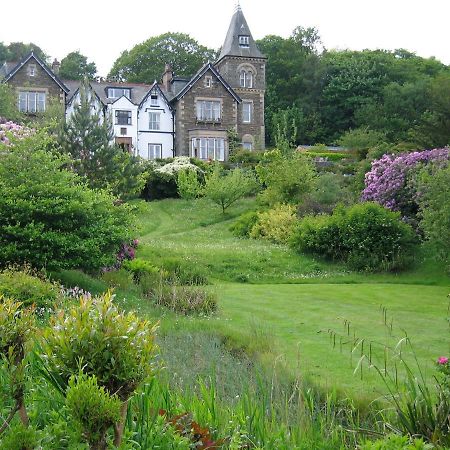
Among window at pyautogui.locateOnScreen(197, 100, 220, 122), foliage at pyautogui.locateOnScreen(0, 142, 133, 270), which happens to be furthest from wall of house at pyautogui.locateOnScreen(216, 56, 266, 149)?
foliage at pyautogui.locateOnScreen(0, 142, 133, 270)

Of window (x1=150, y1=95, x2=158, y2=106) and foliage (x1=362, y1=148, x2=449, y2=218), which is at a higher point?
window (x1=150, y1=95, x2=158, y2=106)

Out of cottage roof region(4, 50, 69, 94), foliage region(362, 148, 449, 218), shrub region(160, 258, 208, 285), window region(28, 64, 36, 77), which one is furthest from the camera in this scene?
window region(28, 64, 36, 77)

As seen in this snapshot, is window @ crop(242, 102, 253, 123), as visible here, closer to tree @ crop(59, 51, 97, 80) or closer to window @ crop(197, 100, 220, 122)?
window @ crop(197, 100, 220, 122)

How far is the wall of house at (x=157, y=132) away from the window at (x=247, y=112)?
7025mm

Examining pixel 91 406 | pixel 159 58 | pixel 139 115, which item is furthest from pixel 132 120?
pixel 91 406

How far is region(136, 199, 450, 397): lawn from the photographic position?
839 centimetres

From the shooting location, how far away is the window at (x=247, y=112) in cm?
5397

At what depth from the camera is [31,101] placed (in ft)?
154

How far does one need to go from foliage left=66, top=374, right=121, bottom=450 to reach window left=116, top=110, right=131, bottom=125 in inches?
1852

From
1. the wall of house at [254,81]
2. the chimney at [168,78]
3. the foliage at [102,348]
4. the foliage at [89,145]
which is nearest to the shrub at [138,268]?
the foliage at [89,145]

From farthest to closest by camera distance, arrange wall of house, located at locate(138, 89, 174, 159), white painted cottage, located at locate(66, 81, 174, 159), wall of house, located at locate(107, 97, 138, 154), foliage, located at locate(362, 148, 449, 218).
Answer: wall of house, located at locate(138, 89, 174, 159), white painted cottage, located at locate(66, 81, 174, 159), wall of house, located at locate(107, 97, 138, 154), foliage, located at locate(362, 148, 449, 218)

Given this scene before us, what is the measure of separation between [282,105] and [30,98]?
29.1 metres

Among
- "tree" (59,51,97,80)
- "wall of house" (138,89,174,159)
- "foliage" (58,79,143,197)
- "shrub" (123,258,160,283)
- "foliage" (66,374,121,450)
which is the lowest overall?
"shrub" (123,258,160,283)

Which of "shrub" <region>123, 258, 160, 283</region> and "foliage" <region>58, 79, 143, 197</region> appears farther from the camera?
"foliage" <region>58, 79, 143, 197</region>
